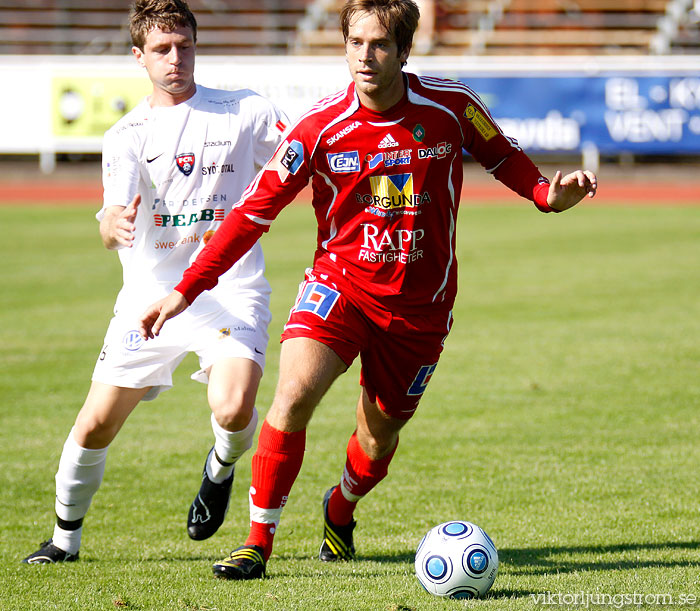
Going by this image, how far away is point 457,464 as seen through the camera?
246 inches

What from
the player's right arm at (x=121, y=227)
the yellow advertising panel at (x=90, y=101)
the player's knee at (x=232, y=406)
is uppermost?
the player's right arm at (x=121, y=227)

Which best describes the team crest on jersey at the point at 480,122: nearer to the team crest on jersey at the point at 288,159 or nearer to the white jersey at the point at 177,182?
the team crest on jersey at the point at 288,159

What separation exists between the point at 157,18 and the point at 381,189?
1.39m

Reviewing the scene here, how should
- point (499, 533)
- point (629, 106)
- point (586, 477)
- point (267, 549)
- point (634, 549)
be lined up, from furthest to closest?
point (629, 106) → point (586, 477) → point (499, 533) → point (634, 549) → point (267, 549)

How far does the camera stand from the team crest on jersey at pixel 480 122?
4.35 meters

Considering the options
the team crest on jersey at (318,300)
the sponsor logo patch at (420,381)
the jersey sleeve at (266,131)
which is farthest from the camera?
the jersey sleeve at (266,131)

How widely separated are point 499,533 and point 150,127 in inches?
100

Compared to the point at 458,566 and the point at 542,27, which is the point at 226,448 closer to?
the point at 458,566

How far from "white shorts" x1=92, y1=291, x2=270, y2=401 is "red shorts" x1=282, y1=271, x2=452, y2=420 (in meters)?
0.41

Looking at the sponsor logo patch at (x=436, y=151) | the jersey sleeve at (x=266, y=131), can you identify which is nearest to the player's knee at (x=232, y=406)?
the jersey sleeve at (x=266, y=131)

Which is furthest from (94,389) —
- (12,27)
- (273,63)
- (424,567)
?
(12,27)

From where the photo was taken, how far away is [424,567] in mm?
4008

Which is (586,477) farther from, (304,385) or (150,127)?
(150,127)

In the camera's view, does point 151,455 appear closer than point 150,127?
No
